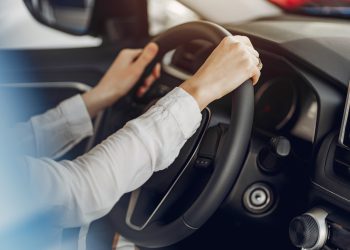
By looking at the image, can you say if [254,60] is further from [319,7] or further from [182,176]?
[319,7]

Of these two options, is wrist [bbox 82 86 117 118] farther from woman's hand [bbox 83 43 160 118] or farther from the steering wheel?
the steering wheel

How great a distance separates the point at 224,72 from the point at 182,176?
0.24 m

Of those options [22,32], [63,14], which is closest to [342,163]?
[63,14]

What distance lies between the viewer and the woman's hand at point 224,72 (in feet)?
3.04

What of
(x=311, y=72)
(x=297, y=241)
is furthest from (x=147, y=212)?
(x=311, y=72)

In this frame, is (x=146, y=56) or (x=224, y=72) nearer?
(x=224, y=72)

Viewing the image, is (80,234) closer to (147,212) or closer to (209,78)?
(147,212)

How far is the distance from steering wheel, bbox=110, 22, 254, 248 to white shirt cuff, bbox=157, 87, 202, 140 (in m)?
0.07

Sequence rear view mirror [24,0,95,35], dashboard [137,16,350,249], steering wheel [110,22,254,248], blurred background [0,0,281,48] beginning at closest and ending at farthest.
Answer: steering wheel [110,22,254,248] < dashboard [137,16,350,249] < blurred background [0,0,281,48] < rear view mirror [24,0,95,35]

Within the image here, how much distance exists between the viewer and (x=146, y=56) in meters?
1.27

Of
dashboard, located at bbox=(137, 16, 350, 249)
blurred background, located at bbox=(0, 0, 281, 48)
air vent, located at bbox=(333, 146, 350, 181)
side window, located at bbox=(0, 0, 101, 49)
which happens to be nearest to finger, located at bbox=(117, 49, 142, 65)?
blurred background, located at bbox=(0, 0, 281, 48)

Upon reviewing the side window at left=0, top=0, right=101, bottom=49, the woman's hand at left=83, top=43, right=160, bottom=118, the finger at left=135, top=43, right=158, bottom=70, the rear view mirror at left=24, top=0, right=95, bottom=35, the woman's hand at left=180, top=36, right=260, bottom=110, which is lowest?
the side window at left=0, top=0, right=101, bottom=49

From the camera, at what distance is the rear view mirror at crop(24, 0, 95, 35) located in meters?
1.97

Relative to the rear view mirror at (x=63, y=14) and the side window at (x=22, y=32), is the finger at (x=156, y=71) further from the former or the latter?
the side window at (x=22, y=32)
